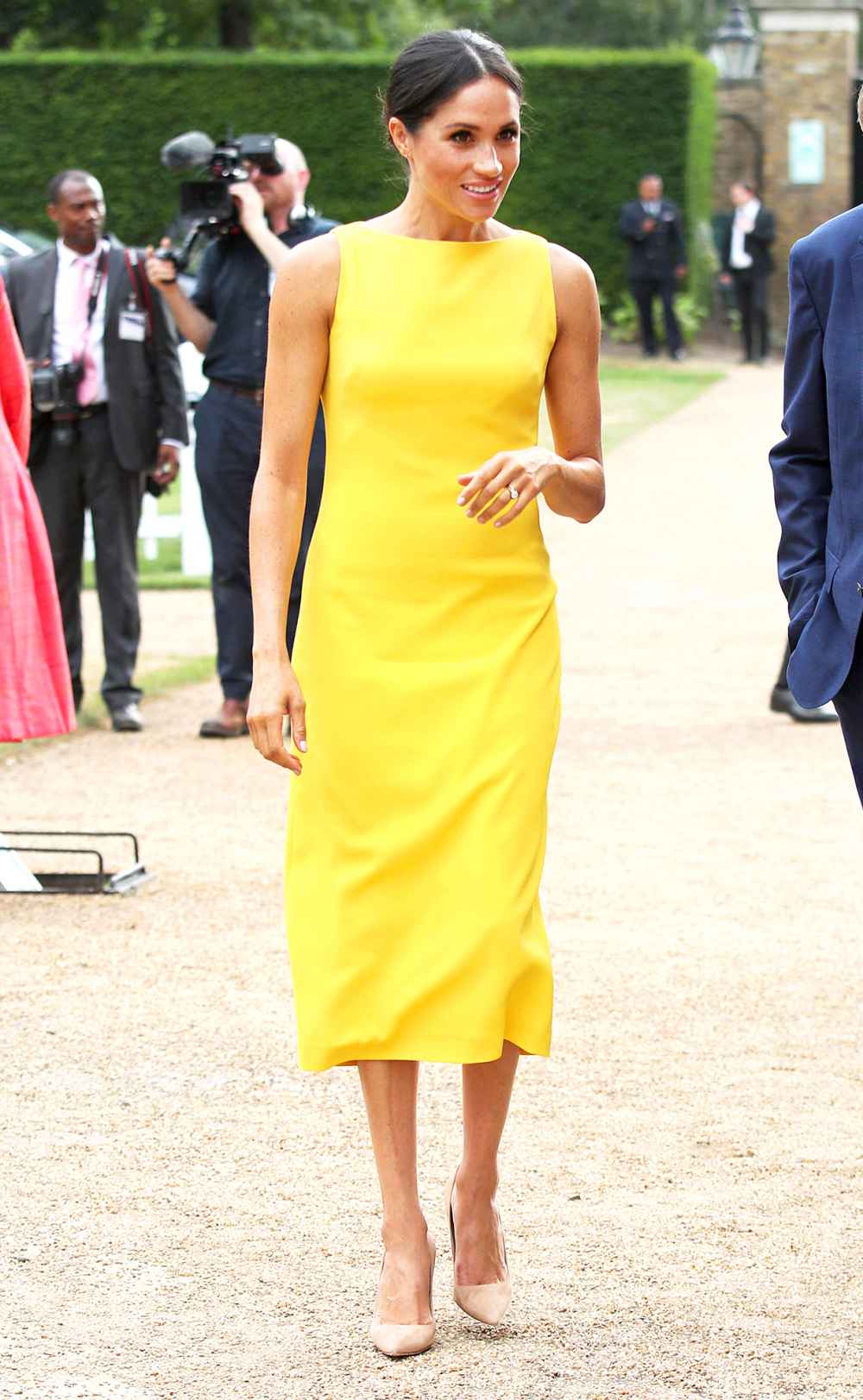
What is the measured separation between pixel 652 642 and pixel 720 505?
5731 millimetres

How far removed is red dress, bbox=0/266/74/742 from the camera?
5.88m

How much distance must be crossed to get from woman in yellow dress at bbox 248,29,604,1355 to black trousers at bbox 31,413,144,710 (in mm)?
5697

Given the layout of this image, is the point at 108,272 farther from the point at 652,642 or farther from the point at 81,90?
the point at 81,90

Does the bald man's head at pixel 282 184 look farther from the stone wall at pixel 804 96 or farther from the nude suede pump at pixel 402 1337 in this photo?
the stone wall at pixel 804 96

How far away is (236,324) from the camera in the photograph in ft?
26.8

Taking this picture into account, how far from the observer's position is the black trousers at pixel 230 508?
827cm

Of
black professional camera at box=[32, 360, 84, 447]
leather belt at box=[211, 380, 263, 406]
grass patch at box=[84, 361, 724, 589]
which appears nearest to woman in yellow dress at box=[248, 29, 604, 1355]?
leather belt at box=[211, 380, 263, 406]

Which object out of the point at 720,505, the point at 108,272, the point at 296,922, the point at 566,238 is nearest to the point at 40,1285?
the point at 296,922

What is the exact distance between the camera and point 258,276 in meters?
8.12

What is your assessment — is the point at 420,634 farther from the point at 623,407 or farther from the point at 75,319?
the point at 623,407

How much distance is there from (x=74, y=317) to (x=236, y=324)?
108 centimetres

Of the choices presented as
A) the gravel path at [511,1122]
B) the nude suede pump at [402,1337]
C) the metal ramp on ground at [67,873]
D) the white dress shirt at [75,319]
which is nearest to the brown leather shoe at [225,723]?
the gravel path at [511,1122]

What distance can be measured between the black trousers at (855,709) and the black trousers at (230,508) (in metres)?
4.68

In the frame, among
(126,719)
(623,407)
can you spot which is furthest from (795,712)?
(623,407)
